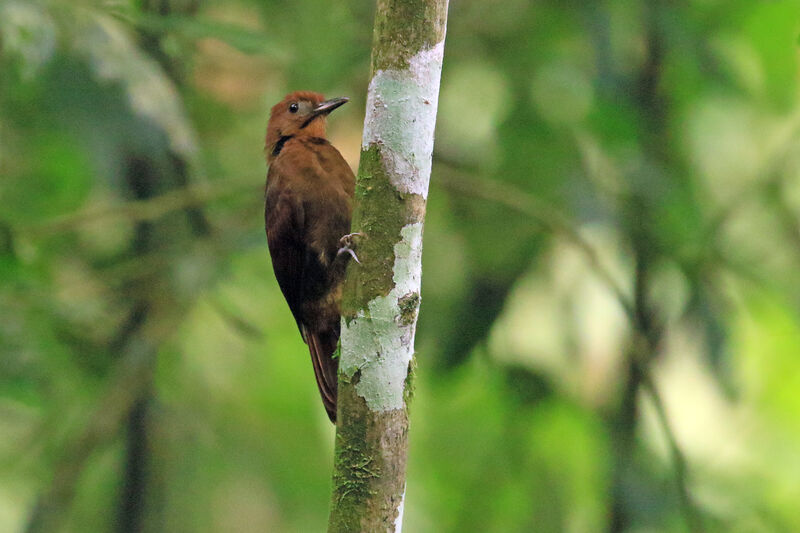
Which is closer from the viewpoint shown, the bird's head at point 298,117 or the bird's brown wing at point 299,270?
the bird's brown wing at point 299,270

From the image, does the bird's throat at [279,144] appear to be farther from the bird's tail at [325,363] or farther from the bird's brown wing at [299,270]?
the bird's tail at [325,363]

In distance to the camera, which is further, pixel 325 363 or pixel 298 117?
pixel 298 117

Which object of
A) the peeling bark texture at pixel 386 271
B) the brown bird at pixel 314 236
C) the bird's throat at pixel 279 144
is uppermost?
the bird's throat at pixel 279 144

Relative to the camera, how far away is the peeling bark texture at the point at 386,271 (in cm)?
196

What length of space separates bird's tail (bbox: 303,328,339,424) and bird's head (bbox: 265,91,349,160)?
0.72m

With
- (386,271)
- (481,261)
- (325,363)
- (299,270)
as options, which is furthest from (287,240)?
(481,261)

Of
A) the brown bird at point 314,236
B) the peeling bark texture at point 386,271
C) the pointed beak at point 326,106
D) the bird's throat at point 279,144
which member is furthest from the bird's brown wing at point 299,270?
the peeling bark texture at point 386,271

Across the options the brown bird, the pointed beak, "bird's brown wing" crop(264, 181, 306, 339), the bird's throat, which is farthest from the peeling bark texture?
the bird's throat

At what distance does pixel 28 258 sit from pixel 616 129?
7.69ft

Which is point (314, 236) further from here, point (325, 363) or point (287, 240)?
point (325, 363)

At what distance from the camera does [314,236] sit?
3021 mm

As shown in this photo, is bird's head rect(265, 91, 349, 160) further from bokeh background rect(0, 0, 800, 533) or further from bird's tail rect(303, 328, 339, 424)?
bird's tail rect(303, 328, 339, 424)

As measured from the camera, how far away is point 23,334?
3.35 m

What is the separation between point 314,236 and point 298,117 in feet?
2.00
